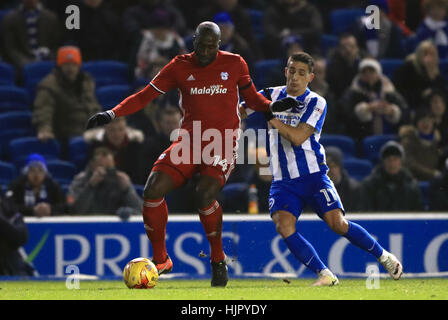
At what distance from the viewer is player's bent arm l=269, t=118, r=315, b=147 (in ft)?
25.8

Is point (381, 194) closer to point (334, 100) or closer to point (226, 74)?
point (334, 100)

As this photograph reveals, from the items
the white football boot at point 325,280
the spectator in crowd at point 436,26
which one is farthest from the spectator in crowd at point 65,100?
the white football boot at point 325,280

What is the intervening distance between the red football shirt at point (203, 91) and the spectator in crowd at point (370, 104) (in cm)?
421

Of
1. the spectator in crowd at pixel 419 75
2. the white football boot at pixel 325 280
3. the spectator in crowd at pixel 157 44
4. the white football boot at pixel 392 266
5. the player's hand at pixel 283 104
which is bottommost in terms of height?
the white football boot at pixel 325 280

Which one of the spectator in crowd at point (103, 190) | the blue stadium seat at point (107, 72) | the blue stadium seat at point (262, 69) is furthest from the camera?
the blue stadium seat at point (107, 72)

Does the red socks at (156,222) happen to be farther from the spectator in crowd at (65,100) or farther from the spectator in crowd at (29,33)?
the spectator in crowd at (29,33)

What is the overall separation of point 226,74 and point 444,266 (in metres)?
3.82

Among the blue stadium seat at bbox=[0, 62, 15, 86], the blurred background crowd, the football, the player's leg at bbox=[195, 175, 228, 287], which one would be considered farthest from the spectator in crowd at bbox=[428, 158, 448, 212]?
the blue stadium seat at bbox=[0, 62, 15, 86]

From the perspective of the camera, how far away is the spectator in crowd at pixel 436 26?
13164mm

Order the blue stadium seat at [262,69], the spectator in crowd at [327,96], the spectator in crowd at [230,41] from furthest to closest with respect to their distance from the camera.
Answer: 1. the blue stadium seat at [262,69]
2. the spectator in crowd at [230,41]
3. the spectator in crowd at [327,96]

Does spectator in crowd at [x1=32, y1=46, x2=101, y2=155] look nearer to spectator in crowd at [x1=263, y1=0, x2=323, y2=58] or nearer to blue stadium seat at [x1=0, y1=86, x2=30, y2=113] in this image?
blue stadium seat at [x1=0, y1=86, x2=30, y2=113]

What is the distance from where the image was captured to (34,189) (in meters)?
10.7

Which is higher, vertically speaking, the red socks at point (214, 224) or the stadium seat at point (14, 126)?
the stadium seat at point (14, 126)

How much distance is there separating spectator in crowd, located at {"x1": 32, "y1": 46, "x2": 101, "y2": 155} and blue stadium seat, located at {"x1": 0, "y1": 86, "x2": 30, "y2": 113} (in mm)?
740
